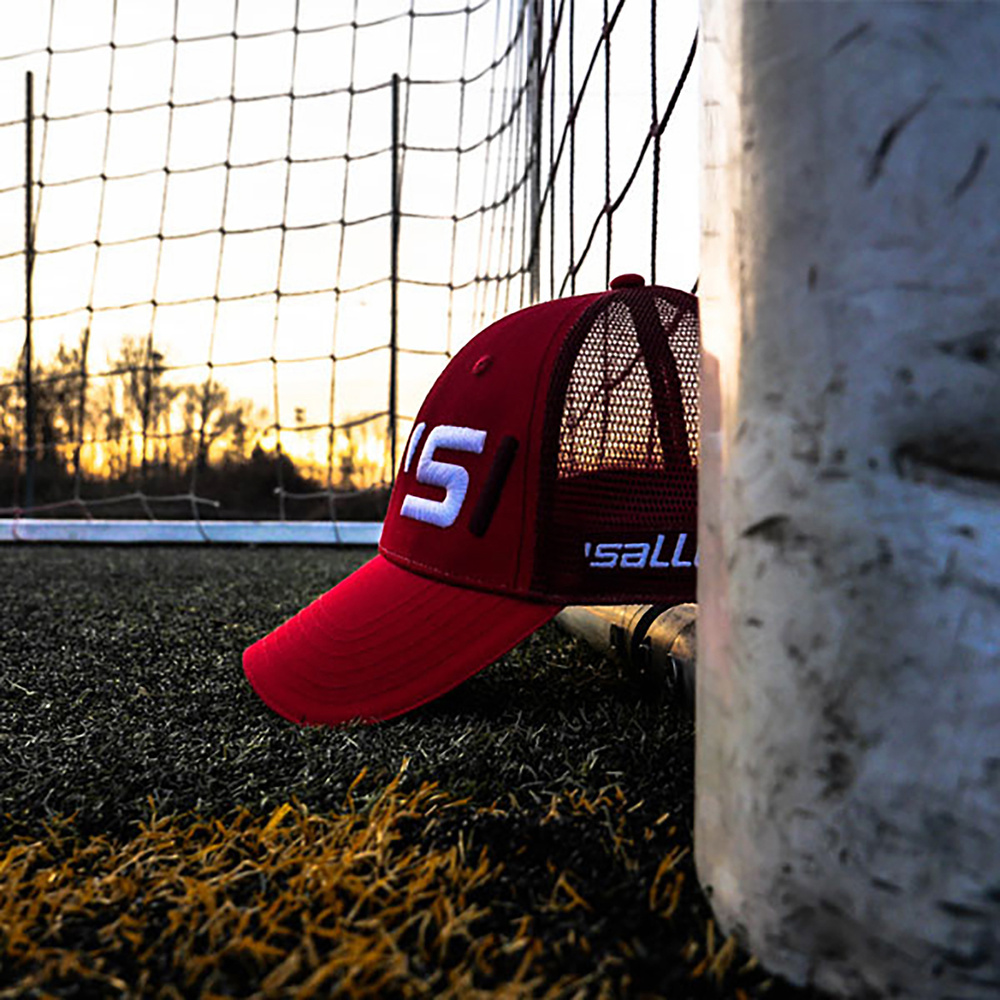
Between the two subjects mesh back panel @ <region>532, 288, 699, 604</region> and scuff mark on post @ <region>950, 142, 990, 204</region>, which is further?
mesh back panel @ <region>532, 288, 699, 604</region>

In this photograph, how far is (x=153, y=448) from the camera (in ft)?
13.0

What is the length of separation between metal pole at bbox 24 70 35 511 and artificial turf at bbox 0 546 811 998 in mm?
3387

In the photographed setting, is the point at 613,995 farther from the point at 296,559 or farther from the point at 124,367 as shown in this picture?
the point at 124,367

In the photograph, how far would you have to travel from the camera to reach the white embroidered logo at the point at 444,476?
0.71 metres

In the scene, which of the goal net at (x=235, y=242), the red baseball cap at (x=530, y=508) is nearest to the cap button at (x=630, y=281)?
the red baseball cap at (x=530, y=508)

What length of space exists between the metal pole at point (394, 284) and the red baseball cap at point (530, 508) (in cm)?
306

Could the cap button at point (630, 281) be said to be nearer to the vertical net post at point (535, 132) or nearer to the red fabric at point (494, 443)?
the red fabric at point (494, 443)

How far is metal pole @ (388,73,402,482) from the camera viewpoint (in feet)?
12.5

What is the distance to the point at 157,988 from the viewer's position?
14.3 inches

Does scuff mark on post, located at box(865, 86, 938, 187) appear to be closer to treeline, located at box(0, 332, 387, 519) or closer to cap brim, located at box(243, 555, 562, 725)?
cap brim, located at box(243, 555, 562, 725)

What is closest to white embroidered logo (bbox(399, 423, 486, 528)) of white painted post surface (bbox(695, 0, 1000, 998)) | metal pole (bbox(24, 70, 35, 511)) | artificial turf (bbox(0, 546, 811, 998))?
artificial turf (bbox(0, 546, 811, 998))

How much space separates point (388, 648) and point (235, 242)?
11.4ft

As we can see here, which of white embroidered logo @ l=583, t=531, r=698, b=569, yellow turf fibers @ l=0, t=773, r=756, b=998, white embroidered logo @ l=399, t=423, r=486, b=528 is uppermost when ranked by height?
white embroidered logo @ l=399, t=423, r=486, b=528

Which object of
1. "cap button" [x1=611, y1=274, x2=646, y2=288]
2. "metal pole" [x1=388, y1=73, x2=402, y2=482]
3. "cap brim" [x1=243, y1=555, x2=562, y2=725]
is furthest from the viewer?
"metal pole" [x1=388, y1=73, x2=402, y2=482]
